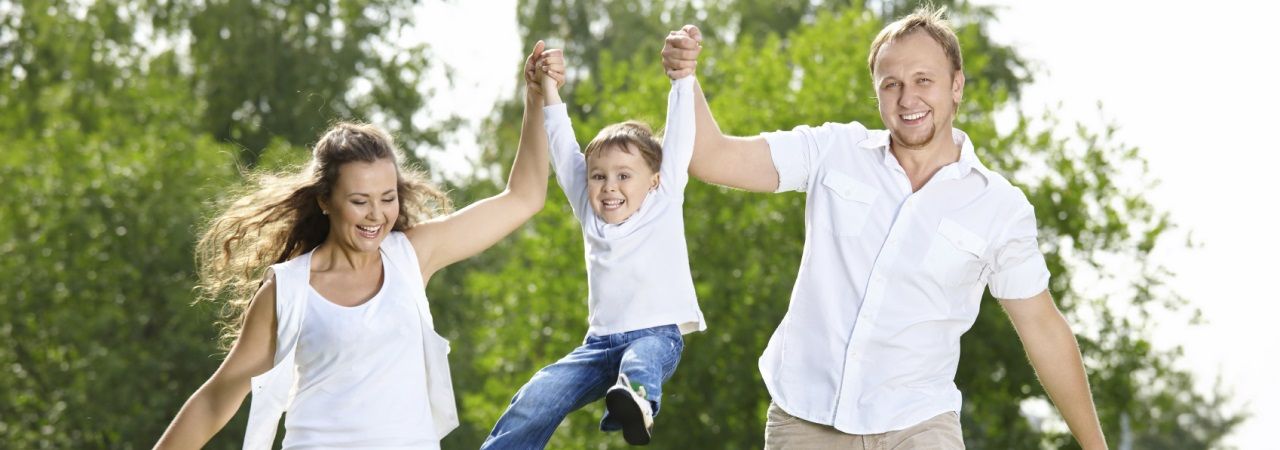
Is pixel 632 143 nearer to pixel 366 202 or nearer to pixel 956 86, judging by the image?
pixel 366 202

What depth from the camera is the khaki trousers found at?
414cm

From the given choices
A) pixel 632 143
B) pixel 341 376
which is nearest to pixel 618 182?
pixel 632 143

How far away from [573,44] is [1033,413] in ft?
33.5

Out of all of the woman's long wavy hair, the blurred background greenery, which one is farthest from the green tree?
the woman's long wavy hair

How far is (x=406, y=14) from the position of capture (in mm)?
22750

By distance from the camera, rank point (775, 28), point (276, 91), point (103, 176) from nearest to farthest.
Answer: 1. point (103, 176)
2. point (276, 91)
3. point (775, 28)

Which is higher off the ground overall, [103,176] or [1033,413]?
[103,176]

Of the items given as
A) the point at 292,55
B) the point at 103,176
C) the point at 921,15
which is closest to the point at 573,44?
the point at 292,55

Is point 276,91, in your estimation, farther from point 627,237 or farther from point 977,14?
point 627,237

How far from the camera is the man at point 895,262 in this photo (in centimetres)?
416

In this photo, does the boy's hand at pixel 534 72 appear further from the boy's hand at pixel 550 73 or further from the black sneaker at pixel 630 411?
the black sneaker at pixel 630 411

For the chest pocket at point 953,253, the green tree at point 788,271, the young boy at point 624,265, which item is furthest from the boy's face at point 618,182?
the green tree at point 788,271

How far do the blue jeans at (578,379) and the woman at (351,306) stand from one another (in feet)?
0.58

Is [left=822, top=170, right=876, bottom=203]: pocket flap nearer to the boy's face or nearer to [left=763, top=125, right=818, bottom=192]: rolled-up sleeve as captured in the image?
[left=763, top=125, right=818, bottom=192]: rolled-up sleeve
